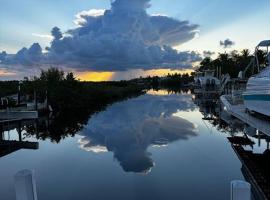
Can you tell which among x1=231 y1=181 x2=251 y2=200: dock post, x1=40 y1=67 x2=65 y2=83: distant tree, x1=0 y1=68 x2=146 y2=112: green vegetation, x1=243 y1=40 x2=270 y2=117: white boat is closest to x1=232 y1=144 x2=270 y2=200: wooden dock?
x1=243 y1=40 x2=270 y2=117: white boat

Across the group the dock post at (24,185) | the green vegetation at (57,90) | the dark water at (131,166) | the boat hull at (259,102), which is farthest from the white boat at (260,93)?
the green vegetation at (57,90)

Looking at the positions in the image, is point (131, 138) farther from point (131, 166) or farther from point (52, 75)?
point (52, 75)

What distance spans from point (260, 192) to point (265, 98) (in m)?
5.27

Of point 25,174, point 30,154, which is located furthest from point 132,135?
point 25,174

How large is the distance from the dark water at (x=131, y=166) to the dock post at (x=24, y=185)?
6345 millimetres

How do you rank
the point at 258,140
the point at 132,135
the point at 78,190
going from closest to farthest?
the point at 78,190 → the point at 258,140 → the point at 132,135

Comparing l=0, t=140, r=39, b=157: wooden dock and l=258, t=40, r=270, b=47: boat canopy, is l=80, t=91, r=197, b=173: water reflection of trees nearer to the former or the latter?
l=0, t=140, r=39, b=157: wooden dock

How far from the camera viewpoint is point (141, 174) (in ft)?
37.7

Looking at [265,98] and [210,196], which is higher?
[265,98]

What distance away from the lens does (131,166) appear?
42.1 feet

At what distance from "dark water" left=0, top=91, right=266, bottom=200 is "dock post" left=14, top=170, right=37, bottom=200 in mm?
6345

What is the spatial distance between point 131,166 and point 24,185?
32.6 ft

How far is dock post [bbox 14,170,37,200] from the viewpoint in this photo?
3.06m

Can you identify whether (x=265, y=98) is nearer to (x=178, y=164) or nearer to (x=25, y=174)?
(x=178, y=164)
